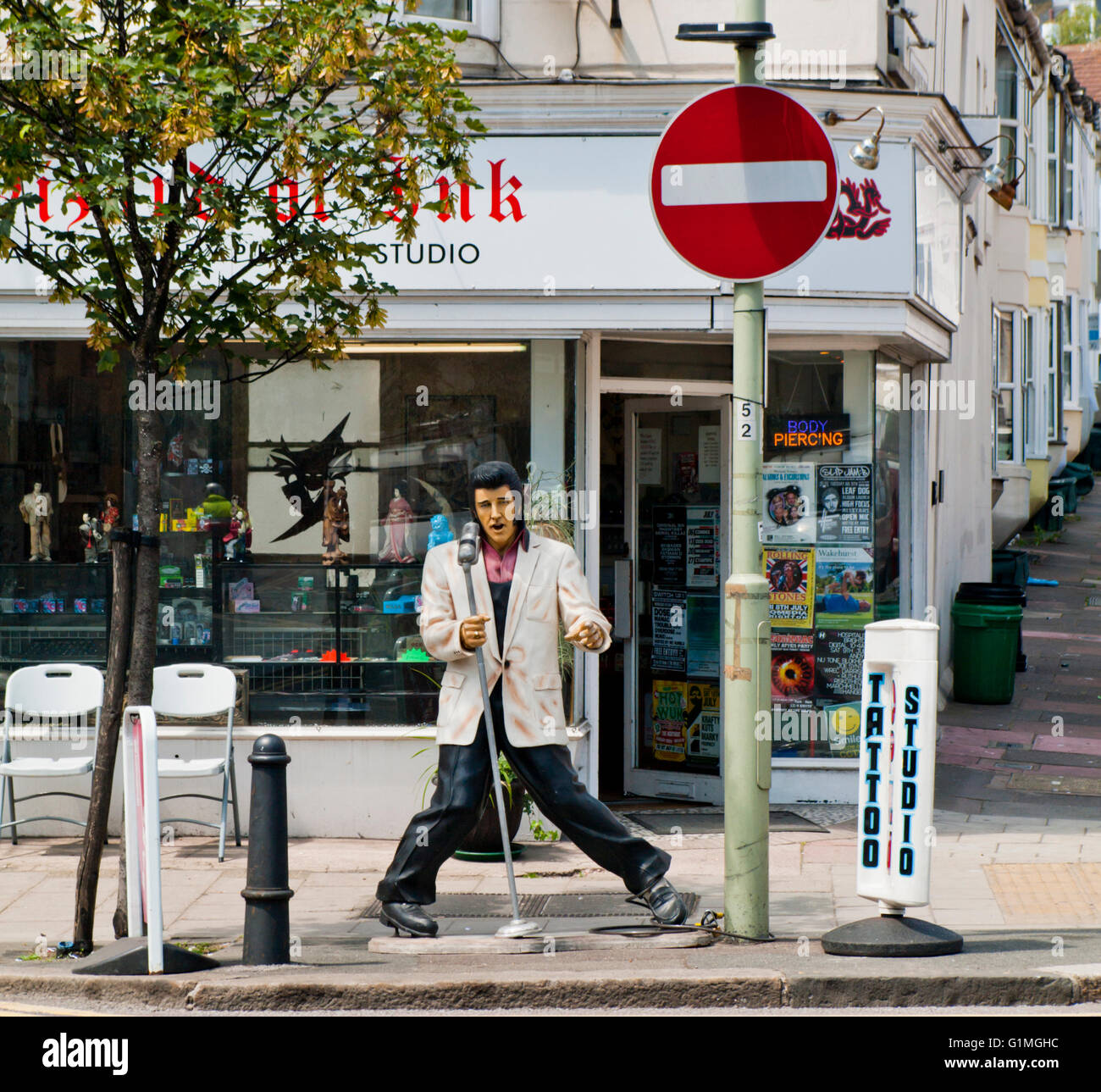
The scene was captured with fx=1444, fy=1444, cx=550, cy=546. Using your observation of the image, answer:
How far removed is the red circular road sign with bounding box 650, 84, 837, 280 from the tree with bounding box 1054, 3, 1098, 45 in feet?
157

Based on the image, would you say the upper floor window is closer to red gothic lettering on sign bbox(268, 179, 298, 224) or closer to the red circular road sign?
the red circular road sign

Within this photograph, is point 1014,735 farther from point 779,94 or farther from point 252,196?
point 252,196

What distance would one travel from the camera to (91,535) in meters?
8.80

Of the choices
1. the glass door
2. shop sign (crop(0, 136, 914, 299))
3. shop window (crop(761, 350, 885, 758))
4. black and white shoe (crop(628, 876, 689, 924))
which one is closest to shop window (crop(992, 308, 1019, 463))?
shop window (crop(761, 350, 885, 758))

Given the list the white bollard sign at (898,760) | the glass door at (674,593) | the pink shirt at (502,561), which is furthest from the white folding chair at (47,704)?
the white bollard sign at (898,760)

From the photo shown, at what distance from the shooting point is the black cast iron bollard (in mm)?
5457

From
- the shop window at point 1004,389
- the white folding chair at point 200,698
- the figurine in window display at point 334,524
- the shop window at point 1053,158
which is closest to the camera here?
the white folding chair at point 200,698

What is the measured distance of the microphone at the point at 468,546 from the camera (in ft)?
19.1

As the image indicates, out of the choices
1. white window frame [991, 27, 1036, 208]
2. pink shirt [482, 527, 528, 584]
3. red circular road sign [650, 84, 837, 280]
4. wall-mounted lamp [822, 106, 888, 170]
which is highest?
white window frame [991, 27, 1036, 208]

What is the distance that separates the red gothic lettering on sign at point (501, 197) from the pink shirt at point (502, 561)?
110 inches

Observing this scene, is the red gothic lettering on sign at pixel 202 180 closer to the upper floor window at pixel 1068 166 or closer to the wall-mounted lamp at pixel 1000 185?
the wall-mounted lamp at pixel 1000 185

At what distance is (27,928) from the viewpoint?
6559 mm

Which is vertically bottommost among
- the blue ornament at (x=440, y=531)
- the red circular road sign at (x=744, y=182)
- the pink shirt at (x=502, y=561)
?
the pink shirt at (x=502, y=561)

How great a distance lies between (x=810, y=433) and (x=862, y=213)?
1469mm
